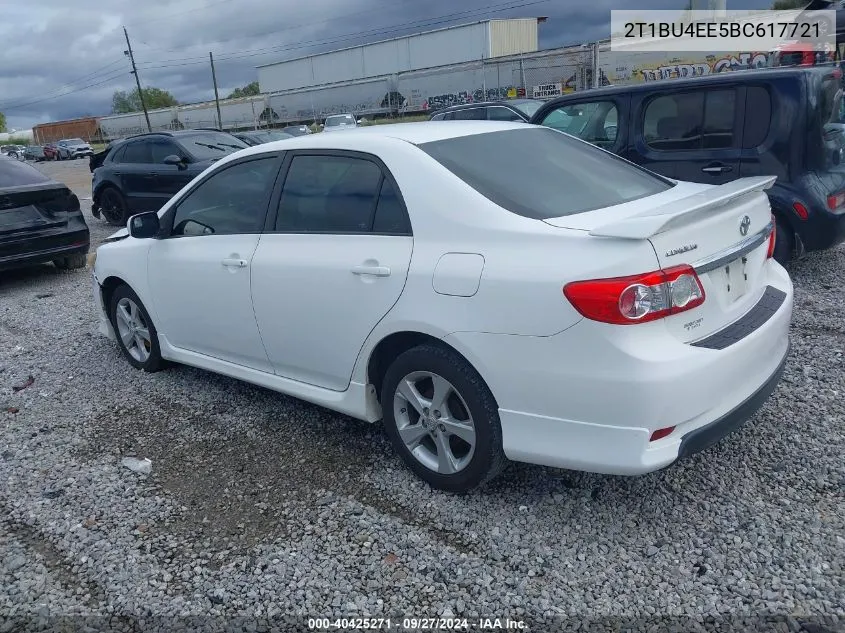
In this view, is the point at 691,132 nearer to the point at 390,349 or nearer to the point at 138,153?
the point at 390,349

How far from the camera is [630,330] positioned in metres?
2.62

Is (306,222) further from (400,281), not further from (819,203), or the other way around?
(819,203)

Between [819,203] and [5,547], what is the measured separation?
6.08 meters

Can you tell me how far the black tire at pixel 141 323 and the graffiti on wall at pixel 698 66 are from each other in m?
20.3

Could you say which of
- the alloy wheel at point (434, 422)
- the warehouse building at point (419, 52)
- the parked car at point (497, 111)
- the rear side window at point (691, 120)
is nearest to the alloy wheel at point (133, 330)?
the alloy wheel at point (434, 422)

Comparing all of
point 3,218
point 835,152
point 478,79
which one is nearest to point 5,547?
point 3,218

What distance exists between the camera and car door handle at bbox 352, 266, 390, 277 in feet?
10.7

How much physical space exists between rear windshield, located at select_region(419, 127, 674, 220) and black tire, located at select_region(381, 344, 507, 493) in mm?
711

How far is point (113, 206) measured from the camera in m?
12.7

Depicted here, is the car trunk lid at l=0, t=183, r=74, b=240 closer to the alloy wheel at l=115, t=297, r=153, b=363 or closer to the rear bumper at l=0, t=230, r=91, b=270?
the rear bumper at l=0, t=230, r=91, b=270

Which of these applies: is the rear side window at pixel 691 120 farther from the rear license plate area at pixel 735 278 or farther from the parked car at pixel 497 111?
the parked car at pixel 497 111

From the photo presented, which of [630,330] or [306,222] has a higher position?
[306,222]

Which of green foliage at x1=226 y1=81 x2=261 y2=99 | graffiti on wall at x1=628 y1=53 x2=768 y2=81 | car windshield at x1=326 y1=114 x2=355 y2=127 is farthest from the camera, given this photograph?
green foliage at x1=226 y1=81 x2=261 y2=99

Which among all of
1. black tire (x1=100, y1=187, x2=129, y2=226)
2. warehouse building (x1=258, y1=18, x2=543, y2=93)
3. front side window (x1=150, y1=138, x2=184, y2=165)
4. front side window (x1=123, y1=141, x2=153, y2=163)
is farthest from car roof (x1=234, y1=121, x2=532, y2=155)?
warehouse building (x1=258, y1=18, x2=543, y2=93)
